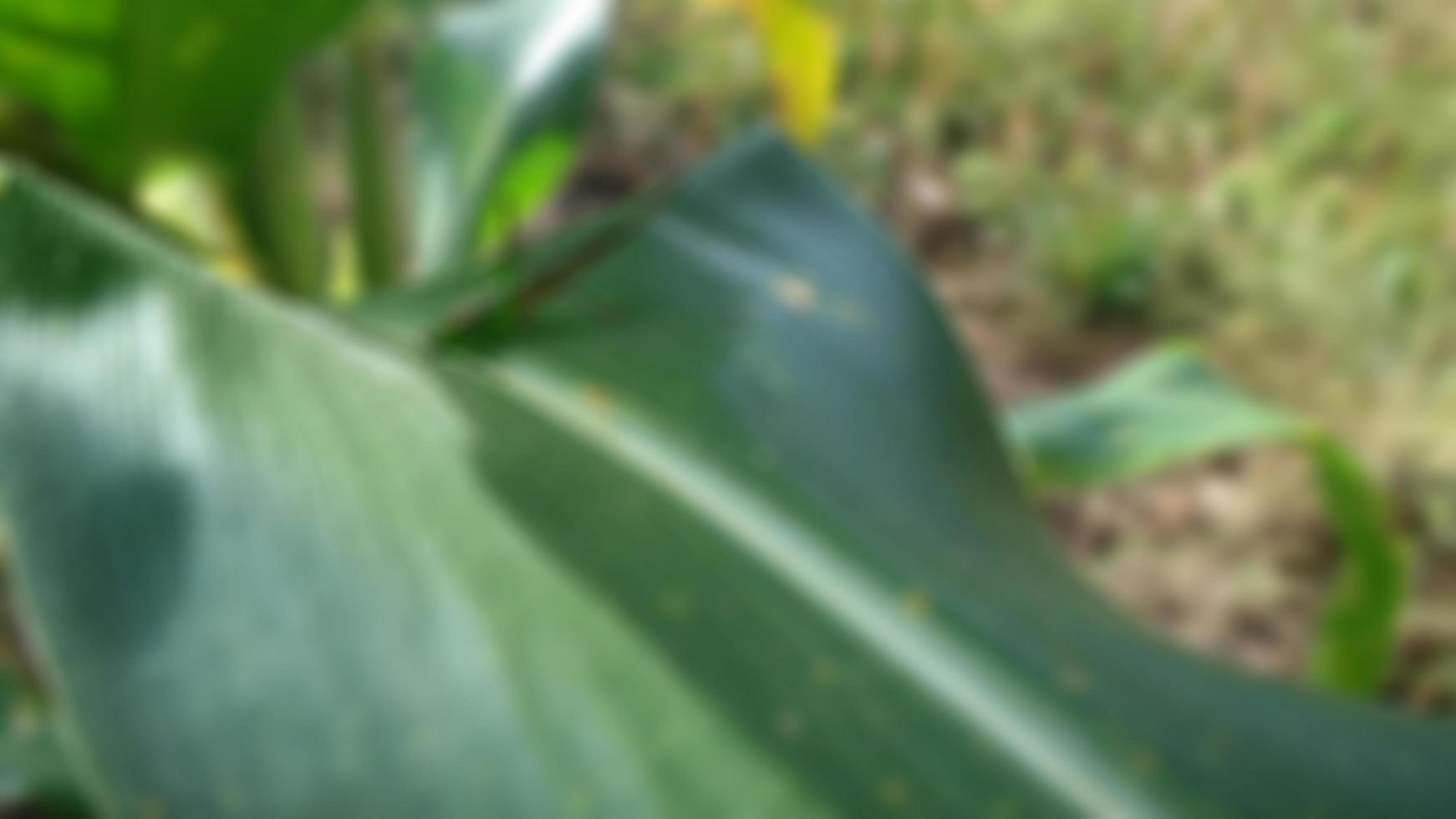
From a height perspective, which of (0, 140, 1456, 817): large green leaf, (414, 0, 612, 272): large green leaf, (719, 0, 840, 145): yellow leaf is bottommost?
(0, 140, 1456, 817): large green leaf

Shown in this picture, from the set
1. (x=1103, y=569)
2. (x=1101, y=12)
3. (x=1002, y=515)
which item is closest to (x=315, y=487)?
(x=1002, y=515)

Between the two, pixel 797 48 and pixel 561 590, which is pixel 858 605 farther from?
pixel 797 48

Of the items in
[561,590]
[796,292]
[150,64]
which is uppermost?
[796,292]

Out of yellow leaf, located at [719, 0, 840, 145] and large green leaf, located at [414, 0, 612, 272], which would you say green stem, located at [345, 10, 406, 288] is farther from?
yellow leaf, located at [719, 0, 840, 145]

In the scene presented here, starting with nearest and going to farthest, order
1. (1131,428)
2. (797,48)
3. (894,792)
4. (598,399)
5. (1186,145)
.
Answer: (894,792) < (598,399) < (797,48) < (1131,428) < (1186,145)

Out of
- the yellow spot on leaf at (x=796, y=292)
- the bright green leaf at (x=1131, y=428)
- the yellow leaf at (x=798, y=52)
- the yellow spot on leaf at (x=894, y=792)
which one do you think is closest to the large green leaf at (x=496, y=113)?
the yellow leaf at (x=798, y=52)

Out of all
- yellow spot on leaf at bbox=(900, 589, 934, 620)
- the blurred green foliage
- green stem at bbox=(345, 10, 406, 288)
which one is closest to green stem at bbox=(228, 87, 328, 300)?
green stem at bbox=(345, 10, 406, 288)

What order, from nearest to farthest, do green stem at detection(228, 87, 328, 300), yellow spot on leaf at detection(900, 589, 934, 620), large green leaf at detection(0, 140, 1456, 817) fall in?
1. large green leaf at detection(0, 140, 1456, 817)
2. yellow spot on leaf at detection(900, 589, 934, 620)
3. green stem at detection(228, 87, 328, 300)

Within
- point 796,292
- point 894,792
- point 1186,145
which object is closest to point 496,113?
point 796,292
